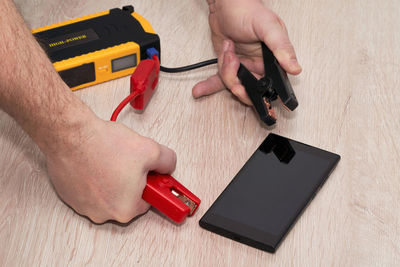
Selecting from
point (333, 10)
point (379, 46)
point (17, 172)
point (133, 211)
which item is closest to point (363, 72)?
point (379, 46)

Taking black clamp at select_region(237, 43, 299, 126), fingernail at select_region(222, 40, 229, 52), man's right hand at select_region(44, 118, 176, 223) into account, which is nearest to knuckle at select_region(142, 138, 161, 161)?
man's right hand at select_region(44, 118, 176, 223)

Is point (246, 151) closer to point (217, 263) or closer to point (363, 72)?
point (217, 263)

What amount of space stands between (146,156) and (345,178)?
0.34m

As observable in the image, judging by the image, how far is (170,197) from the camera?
0.79 meters

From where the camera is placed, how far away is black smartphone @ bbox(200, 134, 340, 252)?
31.3 inches

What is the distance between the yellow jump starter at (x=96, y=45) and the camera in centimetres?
98

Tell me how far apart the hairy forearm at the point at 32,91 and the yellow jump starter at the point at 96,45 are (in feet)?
0.74

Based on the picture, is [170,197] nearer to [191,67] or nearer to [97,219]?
[97,219]

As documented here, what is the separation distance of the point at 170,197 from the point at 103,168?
0.11 meters

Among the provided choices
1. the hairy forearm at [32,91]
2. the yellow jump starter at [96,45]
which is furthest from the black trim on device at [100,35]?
the hairy forearm at [32,91]

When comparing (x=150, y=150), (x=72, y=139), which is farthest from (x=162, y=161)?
(x=72, y=139)

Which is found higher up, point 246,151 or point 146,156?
point 146,156

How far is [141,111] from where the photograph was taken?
0.98 metres

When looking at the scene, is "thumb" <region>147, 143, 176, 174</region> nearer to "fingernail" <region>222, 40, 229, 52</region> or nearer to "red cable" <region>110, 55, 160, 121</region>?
"red cable" <region>110, 55, 160, 121</region>
